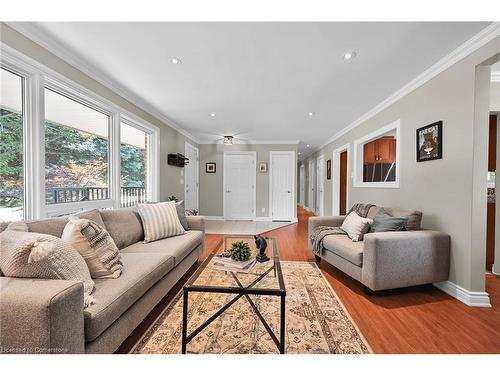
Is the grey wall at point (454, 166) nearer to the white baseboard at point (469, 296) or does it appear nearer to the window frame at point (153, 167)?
the white baseboard at point (469, 296)

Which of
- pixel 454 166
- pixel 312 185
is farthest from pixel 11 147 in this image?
pixel 312 185

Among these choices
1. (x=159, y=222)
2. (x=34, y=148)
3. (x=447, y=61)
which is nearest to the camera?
(x=34, y=148)

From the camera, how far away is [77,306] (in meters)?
0.97

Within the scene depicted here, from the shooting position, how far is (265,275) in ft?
5.06

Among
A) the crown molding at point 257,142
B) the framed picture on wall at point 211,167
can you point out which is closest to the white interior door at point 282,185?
the crown molding at point 257,142

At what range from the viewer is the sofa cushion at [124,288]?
3.50ft

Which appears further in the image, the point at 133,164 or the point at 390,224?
the point at 133,164

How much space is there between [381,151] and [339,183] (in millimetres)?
1143

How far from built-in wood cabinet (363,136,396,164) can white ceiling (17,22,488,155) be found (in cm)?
171

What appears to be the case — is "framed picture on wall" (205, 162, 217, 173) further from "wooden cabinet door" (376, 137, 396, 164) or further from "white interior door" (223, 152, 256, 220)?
"wooden cabinet door" (376, 137, 396, 164)

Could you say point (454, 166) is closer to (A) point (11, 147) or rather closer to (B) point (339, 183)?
(B) point (339, 183)

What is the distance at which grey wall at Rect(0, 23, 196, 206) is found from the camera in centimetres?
167
